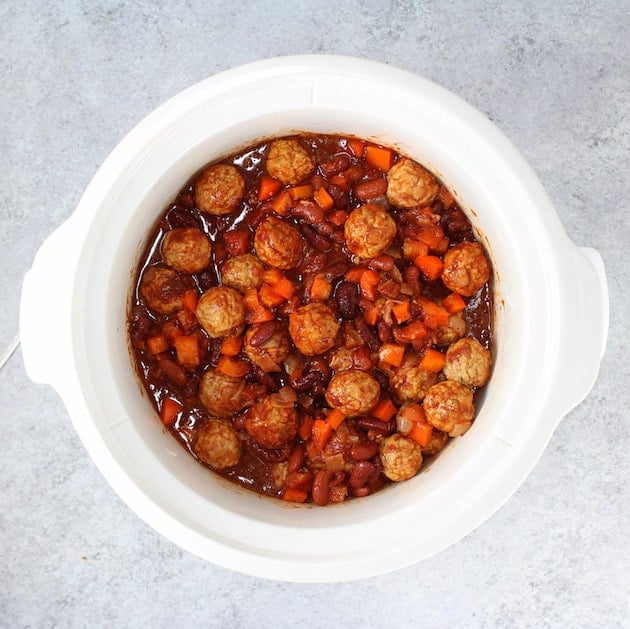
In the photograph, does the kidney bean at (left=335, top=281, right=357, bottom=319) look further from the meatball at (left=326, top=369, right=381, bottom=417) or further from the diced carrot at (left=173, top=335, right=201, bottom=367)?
the diced carrot at (left=173, top=335, right=201, bottom=367)

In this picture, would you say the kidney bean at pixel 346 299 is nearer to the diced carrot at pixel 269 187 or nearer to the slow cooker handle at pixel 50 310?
the diced carrot at pixel 269 187

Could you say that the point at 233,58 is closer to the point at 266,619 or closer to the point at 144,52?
the point at 144,52

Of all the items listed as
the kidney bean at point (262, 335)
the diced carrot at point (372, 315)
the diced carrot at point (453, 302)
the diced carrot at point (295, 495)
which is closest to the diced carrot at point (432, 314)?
the diced carrot at point (453, 302)

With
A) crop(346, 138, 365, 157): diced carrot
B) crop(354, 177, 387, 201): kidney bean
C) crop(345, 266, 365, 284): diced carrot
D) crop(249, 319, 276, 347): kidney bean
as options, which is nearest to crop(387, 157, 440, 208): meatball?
crop(354, 177, 387, 201): kidney bean

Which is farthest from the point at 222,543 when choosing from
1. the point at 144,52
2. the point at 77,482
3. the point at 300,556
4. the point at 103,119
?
the point at 144,52

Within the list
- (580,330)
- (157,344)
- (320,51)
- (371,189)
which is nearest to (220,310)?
(157,344)

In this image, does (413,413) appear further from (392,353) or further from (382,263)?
(382,263)
